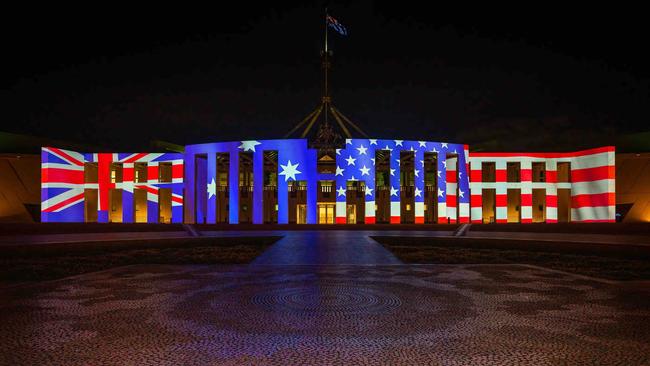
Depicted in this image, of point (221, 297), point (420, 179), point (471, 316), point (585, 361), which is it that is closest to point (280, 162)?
point (420, 179)

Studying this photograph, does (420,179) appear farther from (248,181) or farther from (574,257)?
(248,181)

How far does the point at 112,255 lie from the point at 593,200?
36.3 meters

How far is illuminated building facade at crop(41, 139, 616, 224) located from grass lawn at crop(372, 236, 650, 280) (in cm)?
1259

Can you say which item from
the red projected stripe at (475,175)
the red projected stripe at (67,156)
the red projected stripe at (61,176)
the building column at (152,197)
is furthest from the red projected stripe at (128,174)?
the red projected stripe at (475,175)

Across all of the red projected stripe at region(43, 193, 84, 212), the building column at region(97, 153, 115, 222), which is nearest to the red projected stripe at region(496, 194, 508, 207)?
the building column at region(97, 153, 115, 222)

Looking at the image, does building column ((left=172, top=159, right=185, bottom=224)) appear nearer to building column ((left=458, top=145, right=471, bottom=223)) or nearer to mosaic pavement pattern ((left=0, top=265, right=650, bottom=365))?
building column ((left=458, top=145, right=471, bottom=223))

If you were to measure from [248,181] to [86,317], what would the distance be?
41.8 m

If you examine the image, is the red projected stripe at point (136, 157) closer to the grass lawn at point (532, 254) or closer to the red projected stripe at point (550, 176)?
the grass lawn at point (532, 254)

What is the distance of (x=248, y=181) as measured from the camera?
4819 cm

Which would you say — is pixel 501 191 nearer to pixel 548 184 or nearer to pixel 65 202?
pixel 548 184

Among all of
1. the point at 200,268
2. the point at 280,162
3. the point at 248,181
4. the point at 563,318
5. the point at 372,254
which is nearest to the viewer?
the point at 563,318

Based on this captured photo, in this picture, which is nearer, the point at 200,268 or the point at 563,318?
the point at 563,318

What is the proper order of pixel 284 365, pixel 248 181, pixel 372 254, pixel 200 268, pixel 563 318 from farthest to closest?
pixel 248 181, pixel 372 254, pixel 200 268, pixel 563 318, pixel 284 365

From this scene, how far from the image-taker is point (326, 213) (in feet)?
130
